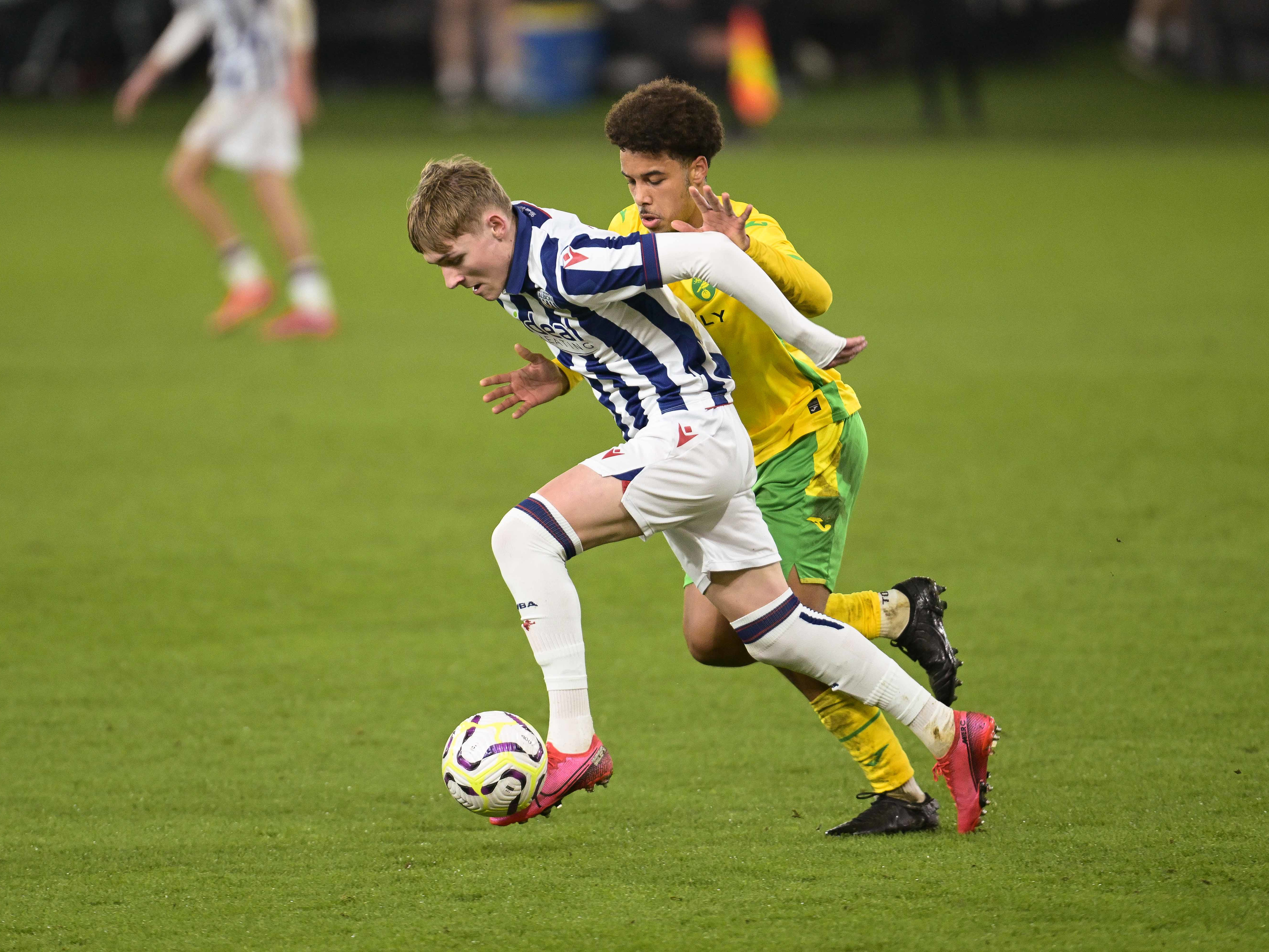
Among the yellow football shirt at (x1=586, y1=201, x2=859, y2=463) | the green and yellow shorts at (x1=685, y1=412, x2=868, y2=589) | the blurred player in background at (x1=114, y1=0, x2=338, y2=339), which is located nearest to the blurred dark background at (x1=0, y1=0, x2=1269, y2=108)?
the blurred player in background at (x1=114, y1=0, x2=338, y2=339)

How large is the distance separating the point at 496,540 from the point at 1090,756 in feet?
5.63

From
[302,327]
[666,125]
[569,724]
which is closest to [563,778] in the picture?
[569,724]

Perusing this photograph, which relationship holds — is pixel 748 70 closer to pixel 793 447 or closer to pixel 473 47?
pixel 473 47

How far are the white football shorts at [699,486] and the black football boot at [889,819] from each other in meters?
0.63

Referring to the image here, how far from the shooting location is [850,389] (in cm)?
411

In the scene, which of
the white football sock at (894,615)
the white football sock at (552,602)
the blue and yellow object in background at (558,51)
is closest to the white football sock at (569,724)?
the white football sock at (552,602)

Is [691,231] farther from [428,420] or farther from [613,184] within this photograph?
[613,184]

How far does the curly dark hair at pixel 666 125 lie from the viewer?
3.86m

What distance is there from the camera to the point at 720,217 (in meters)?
3.63

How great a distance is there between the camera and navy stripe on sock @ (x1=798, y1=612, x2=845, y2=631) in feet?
11.9

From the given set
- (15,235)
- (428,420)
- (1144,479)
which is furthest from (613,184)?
(1144,479)

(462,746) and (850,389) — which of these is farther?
(850,389)

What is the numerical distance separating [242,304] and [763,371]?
7051 millimetres

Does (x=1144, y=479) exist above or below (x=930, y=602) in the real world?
below
